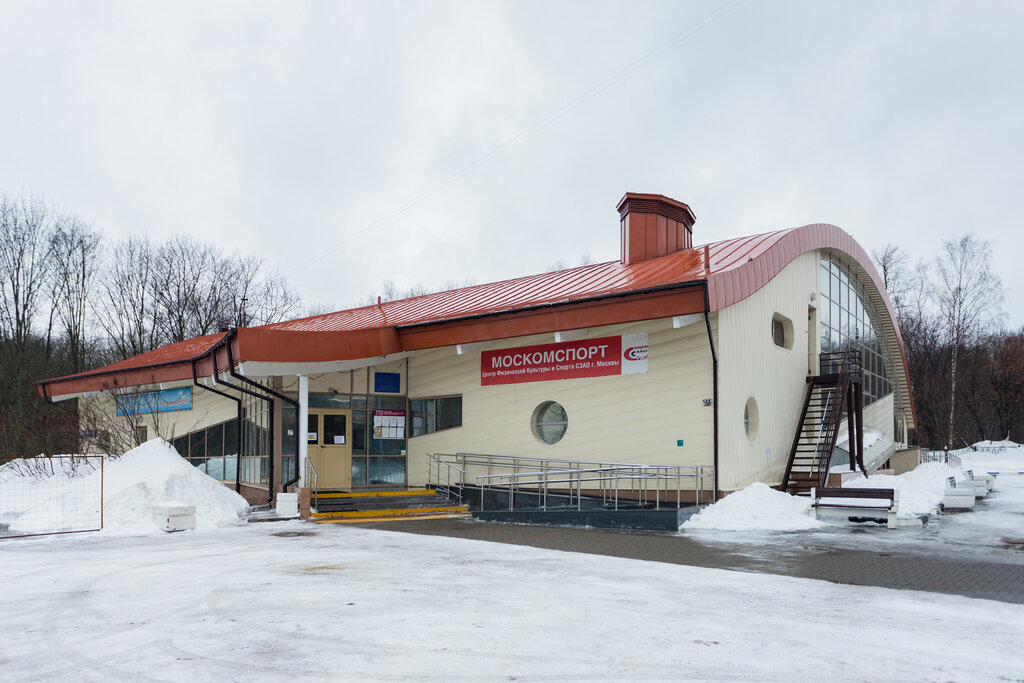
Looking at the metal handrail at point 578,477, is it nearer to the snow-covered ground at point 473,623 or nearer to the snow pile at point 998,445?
the snow-covered ground at point 473,623

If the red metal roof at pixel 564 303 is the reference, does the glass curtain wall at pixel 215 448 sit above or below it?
below

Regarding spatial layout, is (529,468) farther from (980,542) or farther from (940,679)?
(940,679)

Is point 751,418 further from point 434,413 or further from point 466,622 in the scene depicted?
point 466,622

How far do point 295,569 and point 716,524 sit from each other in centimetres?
781

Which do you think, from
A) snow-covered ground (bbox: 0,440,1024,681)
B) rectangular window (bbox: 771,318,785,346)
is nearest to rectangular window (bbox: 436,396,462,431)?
rectangular window (bbox: 771,318,785,346)

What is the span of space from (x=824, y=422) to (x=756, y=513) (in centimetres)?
642

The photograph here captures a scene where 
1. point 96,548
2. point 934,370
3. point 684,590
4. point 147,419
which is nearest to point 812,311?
point 684,590

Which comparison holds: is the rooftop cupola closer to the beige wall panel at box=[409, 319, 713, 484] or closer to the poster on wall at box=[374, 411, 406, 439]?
the beige wall panel at box=[409, 319, 713, 484]

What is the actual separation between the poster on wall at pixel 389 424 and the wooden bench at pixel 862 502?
34.4ft

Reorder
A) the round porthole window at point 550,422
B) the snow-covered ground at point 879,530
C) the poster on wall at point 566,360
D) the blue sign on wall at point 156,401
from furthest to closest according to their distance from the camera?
the blue sign on wall at point 156,401, the round porthole window at point 550,422, the poster on wall at point 566,360, the snow-covered ground at point 879,530

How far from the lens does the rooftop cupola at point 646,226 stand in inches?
819

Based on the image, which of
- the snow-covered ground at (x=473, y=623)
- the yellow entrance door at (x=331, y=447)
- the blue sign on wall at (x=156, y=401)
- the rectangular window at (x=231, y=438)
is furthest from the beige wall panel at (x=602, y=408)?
the blue sign on wall at (x=156, y=401)

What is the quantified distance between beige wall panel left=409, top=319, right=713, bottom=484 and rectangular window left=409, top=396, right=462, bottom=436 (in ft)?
0.70

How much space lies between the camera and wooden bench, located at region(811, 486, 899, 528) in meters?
13.6
